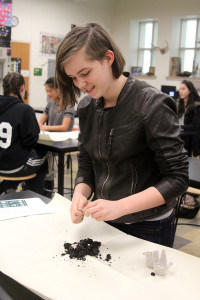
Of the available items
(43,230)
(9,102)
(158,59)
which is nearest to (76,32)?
(43,230)

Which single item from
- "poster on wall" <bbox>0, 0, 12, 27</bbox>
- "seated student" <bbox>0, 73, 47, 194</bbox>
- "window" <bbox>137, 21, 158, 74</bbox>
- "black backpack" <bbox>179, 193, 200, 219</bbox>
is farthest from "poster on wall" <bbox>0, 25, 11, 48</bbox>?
"black backpack" <bbox>179, 193, 200, 219</bbox>

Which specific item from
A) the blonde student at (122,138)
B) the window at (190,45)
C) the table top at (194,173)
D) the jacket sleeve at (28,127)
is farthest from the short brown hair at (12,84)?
the window at (190,45)

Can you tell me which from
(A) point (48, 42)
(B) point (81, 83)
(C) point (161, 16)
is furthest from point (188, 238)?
(C) point (161, 16)

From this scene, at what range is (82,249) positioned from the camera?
3.35 feet

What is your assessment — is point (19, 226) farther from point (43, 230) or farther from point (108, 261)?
point (108, 261)

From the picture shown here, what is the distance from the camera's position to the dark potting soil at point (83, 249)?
1.00 m

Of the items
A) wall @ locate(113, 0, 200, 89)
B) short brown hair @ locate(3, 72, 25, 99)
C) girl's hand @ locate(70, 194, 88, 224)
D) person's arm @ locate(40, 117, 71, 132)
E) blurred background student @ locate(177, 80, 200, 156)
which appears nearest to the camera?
girl's hand @ locate(70, 194, 88, 224)

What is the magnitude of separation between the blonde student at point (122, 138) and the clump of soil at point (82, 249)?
0.08m

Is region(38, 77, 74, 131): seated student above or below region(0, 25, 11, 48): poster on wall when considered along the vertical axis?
below

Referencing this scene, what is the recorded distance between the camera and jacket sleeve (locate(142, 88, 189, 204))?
3.23 ft

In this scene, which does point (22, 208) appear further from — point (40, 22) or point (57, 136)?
point (40, 22)

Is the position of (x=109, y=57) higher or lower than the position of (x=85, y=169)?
higher

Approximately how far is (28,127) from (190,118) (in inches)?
103

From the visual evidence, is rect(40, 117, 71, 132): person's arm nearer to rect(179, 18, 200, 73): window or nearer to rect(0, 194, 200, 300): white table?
rect(0, 194, 200, 300): white table
